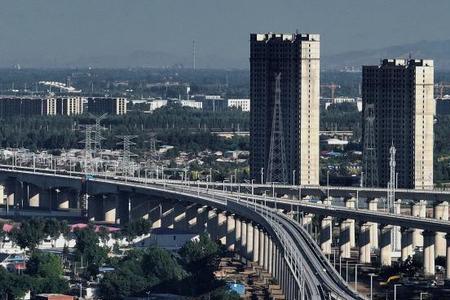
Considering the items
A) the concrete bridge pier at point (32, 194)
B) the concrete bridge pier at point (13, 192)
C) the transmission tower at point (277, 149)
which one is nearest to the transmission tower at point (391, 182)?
the transmission tower at point (277, 149)

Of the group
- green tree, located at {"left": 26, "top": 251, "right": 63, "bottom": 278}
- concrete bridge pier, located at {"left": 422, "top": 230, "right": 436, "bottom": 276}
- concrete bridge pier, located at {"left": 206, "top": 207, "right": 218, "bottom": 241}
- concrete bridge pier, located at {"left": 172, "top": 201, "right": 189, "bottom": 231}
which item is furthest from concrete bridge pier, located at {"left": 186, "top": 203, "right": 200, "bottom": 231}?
green tree, located at {"left": 26, "top": 251, "right": 63, "bottom": 278}

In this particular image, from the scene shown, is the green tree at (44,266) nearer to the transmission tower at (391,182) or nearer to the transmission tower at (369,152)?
the transmission tower at (391,182)

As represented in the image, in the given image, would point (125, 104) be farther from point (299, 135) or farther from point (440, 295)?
point (440, 295)

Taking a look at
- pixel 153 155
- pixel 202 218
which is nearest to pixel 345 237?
pixel 202 218

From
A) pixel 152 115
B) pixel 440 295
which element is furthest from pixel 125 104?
pixel 440 295

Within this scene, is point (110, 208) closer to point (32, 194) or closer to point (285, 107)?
point (32, 194)

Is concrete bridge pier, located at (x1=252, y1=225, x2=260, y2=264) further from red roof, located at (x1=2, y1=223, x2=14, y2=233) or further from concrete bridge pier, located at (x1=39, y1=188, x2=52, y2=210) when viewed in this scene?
concrete bridge pier, located at (x1=39, y1=188, x2=52, y2=210)


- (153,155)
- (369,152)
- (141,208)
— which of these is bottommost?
(141,208)
